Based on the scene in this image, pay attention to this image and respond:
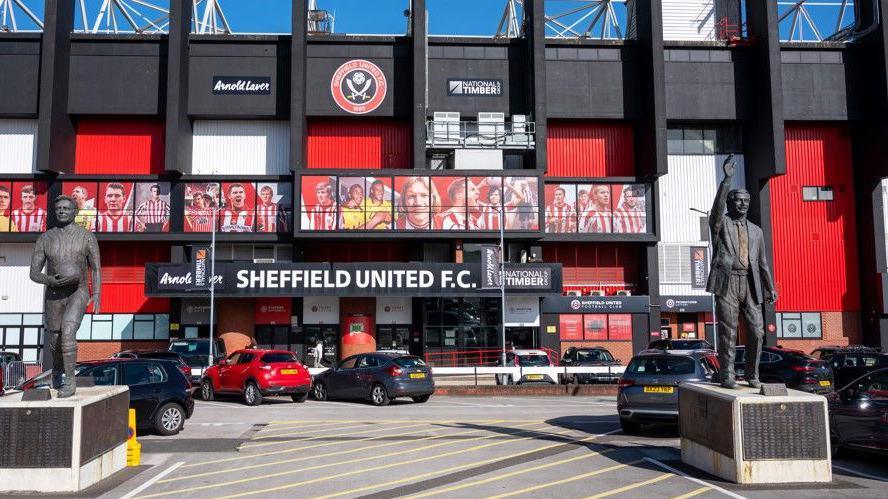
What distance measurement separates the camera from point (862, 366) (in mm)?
22672

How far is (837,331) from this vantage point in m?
41.6

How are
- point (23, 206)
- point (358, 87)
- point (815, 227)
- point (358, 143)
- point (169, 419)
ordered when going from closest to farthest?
point (169, 419), point (23, 206), point (358, 87), point (358, 143), point (815, 227)

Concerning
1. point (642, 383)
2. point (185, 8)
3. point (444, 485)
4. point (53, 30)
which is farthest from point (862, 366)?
point (53, 30)

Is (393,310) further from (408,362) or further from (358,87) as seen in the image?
(408,362)

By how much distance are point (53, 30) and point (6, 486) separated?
111 feet

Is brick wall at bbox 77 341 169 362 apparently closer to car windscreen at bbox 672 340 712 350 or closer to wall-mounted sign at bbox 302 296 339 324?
wall-mounted sign at bbox 302 296 339 324

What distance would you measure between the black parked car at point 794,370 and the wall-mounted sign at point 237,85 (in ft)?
90.4

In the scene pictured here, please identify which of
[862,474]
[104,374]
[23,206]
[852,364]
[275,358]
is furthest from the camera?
[23,206]

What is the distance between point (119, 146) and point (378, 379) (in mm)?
24988

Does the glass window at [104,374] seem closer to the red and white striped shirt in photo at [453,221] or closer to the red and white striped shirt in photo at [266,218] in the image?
the red and white striped shirt in photo at [453,221]

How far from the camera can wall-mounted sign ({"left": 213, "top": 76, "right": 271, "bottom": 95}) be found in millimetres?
39719

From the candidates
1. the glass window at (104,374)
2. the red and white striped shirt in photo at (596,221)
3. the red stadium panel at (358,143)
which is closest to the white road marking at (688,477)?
the glass window at (104,374)

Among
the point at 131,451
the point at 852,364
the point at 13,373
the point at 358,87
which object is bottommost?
the point at 131,451

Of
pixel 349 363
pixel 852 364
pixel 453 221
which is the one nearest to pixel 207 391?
pixel 349 363
